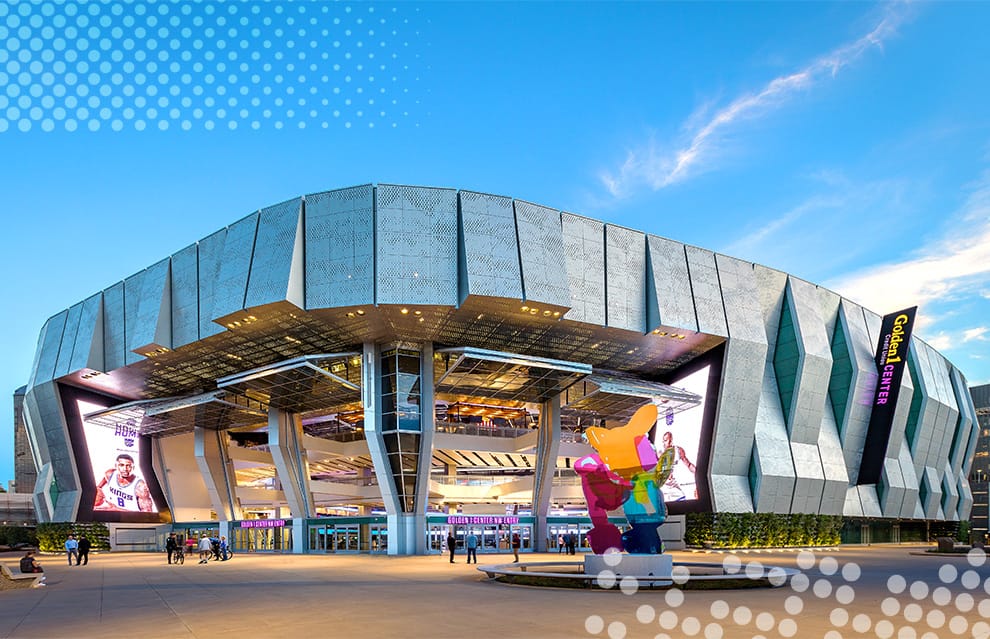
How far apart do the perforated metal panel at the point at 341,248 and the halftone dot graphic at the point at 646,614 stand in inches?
1039

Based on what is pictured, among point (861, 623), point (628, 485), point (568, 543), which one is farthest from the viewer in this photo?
point (568, 543)

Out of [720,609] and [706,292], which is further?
[706,292]

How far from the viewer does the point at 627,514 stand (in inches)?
920

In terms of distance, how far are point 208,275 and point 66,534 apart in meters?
28.8

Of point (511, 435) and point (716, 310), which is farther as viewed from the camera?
point (511, 435)

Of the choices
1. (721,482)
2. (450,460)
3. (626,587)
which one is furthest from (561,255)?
(450,460)

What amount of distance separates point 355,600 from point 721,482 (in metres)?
38.7

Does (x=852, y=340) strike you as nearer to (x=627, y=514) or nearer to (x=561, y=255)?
(x=561, y=255)

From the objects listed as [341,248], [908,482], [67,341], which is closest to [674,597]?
[341,248]

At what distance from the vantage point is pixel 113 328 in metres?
54.7

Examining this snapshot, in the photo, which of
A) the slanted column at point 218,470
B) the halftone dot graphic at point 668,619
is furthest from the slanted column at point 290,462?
the halftone dot graphic at point 668,619

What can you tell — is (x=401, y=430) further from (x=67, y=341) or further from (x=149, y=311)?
(x=67, y=341)

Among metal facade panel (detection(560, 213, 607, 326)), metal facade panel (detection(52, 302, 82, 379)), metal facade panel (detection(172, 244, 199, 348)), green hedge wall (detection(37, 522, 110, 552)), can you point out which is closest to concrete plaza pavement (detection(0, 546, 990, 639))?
metal facade panel (detection(560, 213, 607, 326))

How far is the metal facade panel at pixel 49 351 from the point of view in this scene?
2356 inches
